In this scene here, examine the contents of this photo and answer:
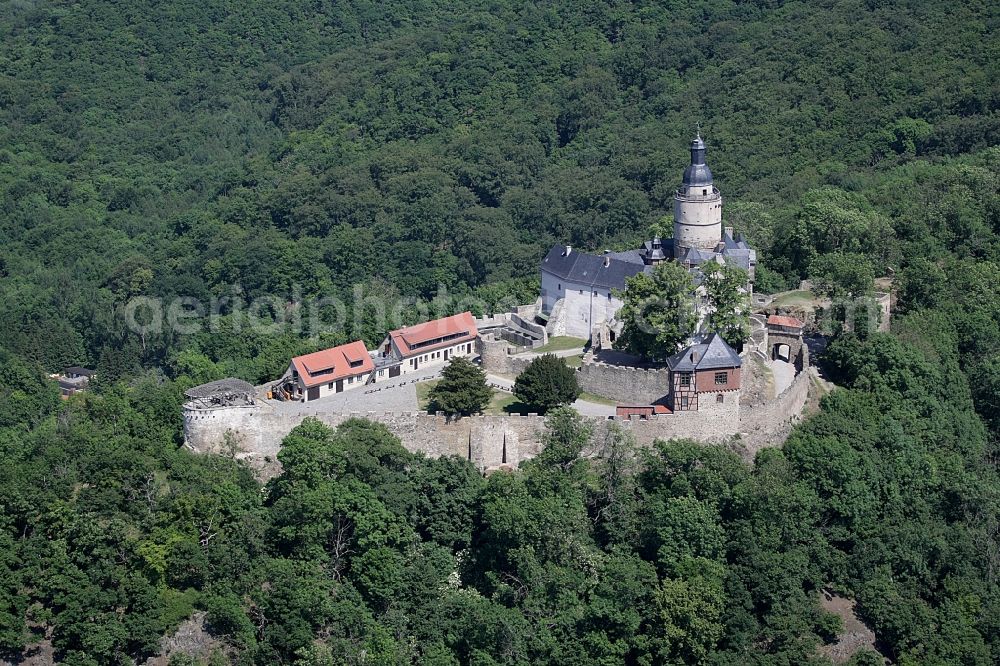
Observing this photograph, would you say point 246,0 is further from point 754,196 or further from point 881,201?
point 881,201

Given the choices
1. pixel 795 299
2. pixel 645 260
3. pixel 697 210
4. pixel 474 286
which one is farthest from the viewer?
pixel 474 286

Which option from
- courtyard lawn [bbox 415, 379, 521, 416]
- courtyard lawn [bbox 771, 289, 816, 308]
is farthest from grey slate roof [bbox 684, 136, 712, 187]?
courtyard lawn [bbox 415, 379, 521, 416]

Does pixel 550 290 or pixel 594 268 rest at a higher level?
pixel 594 268

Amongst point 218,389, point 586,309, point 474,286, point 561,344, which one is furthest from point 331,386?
point 474,286

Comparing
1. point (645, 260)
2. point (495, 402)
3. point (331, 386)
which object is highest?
point (645, 260)

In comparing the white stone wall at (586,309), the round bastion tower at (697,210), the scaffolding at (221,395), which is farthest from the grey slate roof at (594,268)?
the scaffolding at (221,395)

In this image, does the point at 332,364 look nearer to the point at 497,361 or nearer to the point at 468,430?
the point at 497,361
